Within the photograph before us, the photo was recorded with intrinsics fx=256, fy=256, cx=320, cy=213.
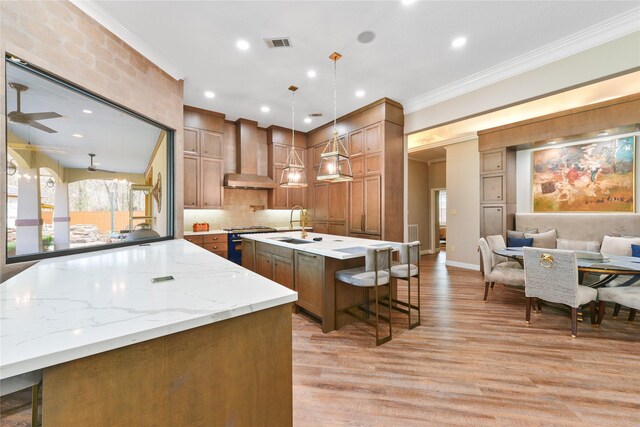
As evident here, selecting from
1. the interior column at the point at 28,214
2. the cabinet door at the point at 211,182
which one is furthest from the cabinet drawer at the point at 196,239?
the interior column at the point at 28,214

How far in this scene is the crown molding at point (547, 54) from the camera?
2.49 m

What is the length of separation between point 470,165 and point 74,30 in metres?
6.62

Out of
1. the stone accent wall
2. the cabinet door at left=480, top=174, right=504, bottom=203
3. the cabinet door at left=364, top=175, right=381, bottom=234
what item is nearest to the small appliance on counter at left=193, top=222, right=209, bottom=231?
the stone accent wall

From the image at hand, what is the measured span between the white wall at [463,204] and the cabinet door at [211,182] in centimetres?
529

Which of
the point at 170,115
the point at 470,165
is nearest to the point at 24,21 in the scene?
the point at 170,115

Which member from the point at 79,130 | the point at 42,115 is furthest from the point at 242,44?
the point at 42,115

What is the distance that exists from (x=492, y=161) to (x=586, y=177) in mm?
1400

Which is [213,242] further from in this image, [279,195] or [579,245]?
[579,245]

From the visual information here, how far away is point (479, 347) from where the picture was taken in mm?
2396

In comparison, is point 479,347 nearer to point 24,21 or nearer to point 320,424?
point 320,424

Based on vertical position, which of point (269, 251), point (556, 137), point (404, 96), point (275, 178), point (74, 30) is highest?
point (404, 96)

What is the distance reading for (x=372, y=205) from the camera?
462cm

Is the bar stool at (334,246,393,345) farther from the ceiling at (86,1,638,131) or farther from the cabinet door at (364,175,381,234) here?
the ceiling at (86,1,638,131)

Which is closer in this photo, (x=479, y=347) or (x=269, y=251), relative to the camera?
(x=479, y=347)
